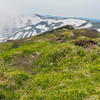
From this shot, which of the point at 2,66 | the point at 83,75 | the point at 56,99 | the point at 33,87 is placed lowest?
the point at 2,66

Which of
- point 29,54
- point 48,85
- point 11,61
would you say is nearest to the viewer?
point 48,85

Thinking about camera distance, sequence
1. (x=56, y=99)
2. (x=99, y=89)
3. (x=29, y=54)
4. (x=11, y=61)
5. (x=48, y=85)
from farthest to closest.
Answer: (x=29, y=54), (x=11, y=61), (x=48, y=85), (x=56, y=99), (x=99, y=89)

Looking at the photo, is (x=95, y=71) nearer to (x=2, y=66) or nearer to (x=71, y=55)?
(x=71, y=55)

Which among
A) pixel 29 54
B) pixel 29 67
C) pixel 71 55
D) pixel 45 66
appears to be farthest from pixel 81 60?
pixel 29 54

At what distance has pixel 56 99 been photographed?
5.30 meters

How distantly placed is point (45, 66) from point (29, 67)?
7.85 feet

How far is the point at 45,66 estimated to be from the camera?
11117mm

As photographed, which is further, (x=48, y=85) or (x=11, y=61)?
(x=11, y=61)

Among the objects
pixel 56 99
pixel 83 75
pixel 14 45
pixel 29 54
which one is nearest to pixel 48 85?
pixel 56 99

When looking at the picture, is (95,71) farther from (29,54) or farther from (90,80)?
(29,54)

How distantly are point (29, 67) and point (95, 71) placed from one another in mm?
Answer: 8304

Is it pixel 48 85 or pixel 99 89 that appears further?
pixel 48 85

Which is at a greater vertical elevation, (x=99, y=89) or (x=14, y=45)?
(x=99, y=89)

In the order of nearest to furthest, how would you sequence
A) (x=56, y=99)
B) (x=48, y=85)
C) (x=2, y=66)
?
(x=56, y=99)
(x=48, y=85)
(x=2, y=66)
